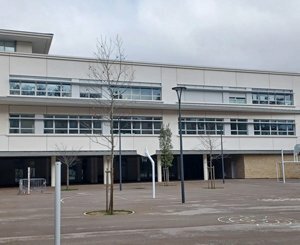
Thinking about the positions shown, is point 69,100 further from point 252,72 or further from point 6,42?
point 252,72

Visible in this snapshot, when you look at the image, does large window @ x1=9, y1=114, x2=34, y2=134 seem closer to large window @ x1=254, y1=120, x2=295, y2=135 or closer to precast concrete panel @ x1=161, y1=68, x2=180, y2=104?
precast concrete panel @ x1=161, y1=68, x2=180, y2=104

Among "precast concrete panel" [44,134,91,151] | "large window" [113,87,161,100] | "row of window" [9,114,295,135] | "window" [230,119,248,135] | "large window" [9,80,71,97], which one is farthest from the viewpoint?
"window" [230,119,248,135]

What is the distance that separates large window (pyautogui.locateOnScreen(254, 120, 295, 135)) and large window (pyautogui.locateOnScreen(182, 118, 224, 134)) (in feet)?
16.1

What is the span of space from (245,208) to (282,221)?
4255 mm

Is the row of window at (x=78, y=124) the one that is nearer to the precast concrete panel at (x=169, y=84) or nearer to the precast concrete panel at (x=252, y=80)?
the precast concrete panel at (x=169, y=84)

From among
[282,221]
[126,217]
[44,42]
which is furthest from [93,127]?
[282,221]

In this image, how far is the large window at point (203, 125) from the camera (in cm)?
4820

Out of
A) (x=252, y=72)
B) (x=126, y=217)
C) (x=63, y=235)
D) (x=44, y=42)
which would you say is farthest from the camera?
(x=252, y=72)

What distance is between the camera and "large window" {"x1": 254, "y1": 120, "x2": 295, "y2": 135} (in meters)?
51.4

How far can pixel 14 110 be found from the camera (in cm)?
4134

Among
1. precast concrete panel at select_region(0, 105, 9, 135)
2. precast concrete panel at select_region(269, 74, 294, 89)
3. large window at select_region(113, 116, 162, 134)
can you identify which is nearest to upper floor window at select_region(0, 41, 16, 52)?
precast concrete panel at select_region(0, 105, 9, 135)

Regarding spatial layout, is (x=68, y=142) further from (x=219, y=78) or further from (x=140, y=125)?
(x=219, y=78)

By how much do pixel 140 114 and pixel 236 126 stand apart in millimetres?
11911

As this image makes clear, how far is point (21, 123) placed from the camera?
41656 millimetres
